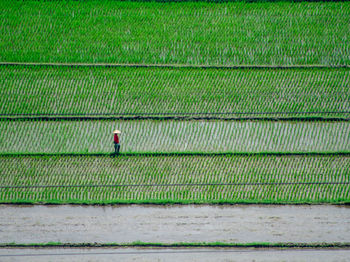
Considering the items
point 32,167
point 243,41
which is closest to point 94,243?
point 32,167

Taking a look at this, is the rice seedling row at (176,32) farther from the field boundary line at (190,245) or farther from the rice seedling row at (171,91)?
the field boundary line at (190,245)

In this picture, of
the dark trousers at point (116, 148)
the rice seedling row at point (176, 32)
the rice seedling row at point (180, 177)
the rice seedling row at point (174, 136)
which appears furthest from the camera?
the rice seedling row at point (176, 32)

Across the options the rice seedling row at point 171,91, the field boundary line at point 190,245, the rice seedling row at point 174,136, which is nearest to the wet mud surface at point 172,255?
the field boundary line at point 190,245

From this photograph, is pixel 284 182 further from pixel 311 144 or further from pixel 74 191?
pixel 74 191

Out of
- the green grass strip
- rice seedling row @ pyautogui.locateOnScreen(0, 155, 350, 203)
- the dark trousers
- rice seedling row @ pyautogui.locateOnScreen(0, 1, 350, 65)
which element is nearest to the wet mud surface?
the green grass strip

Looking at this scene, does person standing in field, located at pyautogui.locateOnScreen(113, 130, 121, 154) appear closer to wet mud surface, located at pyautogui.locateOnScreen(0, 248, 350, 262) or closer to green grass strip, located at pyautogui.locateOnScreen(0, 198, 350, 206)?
green grass strip, located at pyautogui.locateOnScreen(0, 198, 350, 206)

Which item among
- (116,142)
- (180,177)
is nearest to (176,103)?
(116,142)
